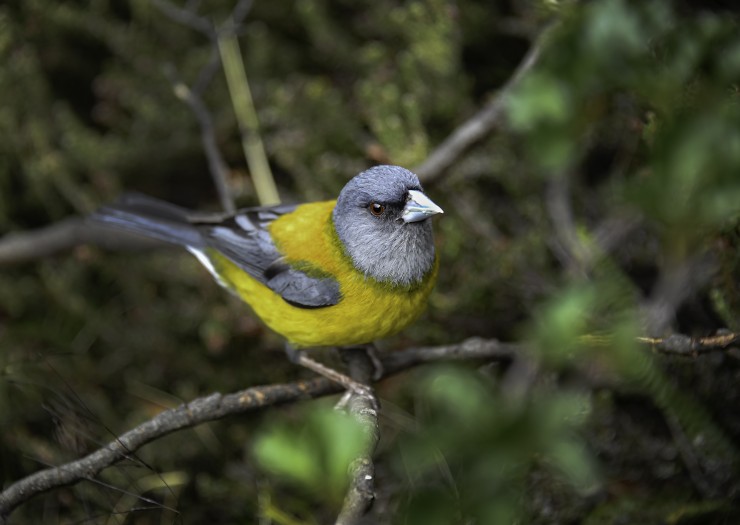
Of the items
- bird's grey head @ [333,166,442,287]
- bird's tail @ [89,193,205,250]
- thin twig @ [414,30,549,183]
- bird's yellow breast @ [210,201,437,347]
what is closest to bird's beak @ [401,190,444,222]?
bird's grey head @ [333,166,442,287]

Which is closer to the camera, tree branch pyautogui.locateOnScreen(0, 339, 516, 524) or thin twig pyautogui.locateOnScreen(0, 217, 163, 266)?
tree branch pyautogui.locateOnScreen(0, 339, 516, 524)

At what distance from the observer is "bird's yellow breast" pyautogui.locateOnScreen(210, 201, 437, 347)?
Answer: 2855 millimetres

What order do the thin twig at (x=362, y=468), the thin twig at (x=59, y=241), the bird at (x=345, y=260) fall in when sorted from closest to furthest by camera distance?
the thin twig at (x=362, y=468), the bird at (x=345, y=260), the thin twig at (x=59, y=241)

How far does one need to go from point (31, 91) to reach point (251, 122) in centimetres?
148

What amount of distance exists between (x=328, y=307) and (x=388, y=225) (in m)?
0.40

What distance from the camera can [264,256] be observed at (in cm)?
333

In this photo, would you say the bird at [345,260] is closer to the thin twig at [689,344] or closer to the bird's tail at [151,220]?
the bird's tail at [151,220]

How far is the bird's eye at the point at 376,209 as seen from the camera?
2.87 m

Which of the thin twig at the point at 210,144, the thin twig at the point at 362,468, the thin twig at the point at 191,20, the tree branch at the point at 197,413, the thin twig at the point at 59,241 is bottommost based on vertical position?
the thin twig at the point at 59,241

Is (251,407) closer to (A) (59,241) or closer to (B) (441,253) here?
(B) (441,253)

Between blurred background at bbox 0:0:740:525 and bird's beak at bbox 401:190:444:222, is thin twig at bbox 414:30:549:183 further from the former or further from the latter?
bird's beak at bbox 401:190:444:222

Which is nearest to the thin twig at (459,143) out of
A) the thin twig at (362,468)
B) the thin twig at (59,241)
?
the thin twig at (362,468)

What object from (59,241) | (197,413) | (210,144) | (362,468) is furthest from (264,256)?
(59,241)

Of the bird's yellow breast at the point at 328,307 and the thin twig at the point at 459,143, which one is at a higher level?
the thin twig at the point at 459,143
